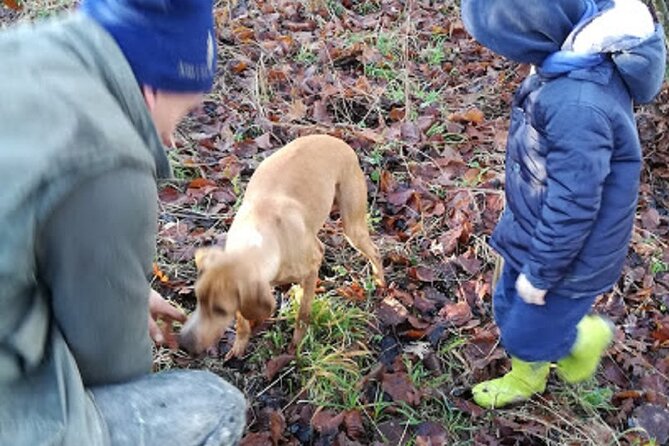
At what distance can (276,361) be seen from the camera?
12.2ft

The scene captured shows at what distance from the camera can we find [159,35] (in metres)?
1.97

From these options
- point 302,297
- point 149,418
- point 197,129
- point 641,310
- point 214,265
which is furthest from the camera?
point 197,129

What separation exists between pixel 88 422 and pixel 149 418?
235mm

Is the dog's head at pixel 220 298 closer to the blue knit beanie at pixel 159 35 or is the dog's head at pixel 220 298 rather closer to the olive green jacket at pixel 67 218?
the olive green jacket at pixel 67 218

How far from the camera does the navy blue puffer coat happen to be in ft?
9.02

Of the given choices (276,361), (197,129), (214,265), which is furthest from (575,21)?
(197,129)

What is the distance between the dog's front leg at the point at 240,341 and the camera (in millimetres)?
3734

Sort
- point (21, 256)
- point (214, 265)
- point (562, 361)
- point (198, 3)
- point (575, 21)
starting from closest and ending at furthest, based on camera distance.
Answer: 1. point (21, 256)
2. point (198, 3)
3. point (575, 21)
4. point (214, 265)
5. point (562, 361)

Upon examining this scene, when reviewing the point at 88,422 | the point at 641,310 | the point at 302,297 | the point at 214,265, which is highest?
the point at 88,422

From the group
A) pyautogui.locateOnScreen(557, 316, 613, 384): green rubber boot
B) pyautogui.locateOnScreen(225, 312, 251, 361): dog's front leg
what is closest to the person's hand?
pyautogui.locateOnScreen(225, 312, 251, 361): dog's front leg

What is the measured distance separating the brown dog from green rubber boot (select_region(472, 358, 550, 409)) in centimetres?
94

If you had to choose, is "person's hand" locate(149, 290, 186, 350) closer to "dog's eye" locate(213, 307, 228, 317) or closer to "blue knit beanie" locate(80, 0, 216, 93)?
"dog's eye" locate(213, 307, 228, 317)

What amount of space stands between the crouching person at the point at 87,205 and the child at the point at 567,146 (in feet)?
4.35

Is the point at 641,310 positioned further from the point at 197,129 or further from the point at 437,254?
the point at 197,129
